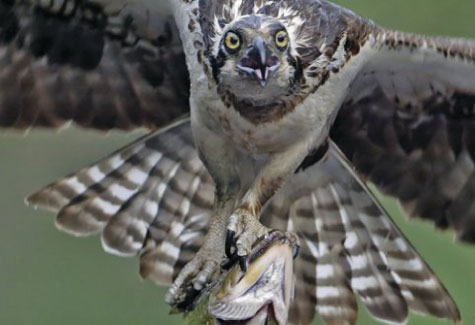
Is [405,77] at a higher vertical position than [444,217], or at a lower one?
higher

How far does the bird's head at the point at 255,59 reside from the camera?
6.98 metres

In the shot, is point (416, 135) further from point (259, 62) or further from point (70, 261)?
point (70, 261)

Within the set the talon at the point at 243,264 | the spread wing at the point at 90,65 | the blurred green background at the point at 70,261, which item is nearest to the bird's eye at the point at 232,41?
the spread wing at the point at 90,65

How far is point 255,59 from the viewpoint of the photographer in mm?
6961

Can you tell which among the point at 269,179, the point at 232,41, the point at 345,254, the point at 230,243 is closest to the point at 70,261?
the point at 345,254

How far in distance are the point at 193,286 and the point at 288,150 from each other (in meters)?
0.66

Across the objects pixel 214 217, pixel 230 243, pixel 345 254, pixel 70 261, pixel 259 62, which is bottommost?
pixel 70 261

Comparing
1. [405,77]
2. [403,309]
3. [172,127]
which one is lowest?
[403,309]

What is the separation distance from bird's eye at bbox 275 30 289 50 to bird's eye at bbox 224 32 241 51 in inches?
6.0

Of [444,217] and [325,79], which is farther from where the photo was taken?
[444,217]

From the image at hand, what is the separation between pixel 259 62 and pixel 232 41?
147 mm

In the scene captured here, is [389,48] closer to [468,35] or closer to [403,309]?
[403,309]

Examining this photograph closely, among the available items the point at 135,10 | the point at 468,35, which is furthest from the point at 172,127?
the point at 468,35

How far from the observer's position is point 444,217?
7824mm
